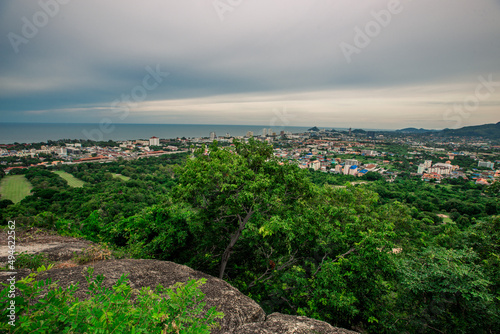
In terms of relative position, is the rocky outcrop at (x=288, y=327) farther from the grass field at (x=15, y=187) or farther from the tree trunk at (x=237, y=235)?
the grass field at (x=15, y=187)

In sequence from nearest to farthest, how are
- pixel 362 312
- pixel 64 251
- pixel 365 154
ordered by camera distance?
1. pixel 362 312
2. pixel 64 251
3. pixel 365 154

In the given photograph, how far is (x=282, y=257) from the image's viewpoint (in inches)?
255

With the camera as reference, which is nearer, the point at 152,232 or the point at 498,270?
the point at 498,270

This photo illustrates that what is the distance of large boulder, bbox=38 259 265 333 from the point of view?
12.8ft

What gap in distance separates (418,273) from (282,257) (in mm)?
3221

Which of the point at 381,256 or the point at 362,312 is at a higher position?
the point at 381,256

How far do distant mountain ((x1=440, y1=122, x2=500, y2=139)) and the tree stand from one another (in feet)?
458

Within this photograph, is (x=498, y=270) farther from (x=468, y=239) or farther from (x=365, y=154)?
(x=365, y=154)

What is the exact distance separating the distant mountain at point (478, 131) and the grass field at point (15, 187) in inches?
5949

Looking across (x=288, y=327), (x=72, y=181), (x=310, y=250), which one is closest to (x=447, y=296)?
(x=310, y=250)

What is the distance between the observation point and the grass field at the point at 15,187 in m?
23.0

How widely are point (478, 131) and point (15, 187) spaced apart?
552 feet

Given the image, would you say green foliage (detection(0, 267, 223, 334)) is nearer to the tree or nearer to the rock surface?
the rock surface

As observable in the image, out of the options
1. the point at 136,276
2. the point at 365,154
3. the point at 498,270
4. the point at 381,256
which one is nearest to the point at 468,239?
the point at 498,270
